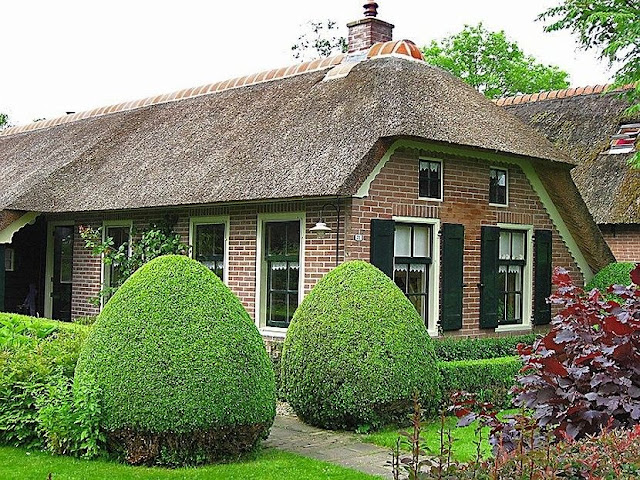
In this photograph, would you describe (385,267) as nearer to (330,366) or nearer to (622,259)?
(330,366)

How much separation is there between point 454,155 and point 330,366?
4711 mm

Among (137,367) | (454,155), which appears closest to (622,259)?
(454,155)

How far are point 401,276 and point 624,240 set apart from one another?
7.70 metres

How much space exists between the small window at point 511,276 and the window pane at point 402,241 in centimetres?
210

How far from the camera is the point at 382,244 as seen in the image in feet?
37.7

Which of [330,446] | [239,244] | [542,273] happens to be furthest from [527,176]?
[330,446]

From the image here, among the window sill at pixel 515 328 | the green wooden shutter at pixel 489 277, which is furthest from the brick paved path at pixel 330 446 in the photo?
the window sill at pixel 515 328

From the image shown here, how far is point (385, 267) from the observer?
37.7 ft

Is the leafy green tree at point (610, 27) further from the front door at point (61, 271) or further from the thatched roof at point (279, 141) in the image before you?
the front door at point (61, 271)

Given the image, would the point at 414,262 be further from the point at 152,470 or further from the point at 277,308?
the point at 152,470

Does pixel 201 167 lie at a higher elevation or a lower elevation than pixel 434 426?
higher

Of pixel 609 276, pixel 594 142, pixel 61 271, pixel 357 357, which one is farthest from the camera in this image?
pixel 594 142

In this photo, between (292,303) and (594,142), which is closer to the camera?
(292,303)

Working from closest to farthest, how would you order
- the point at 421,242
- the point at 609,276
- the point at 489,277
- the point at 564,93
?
the point at 421,242, the point at 489,277, the point at 609,276, the point at 564,93
